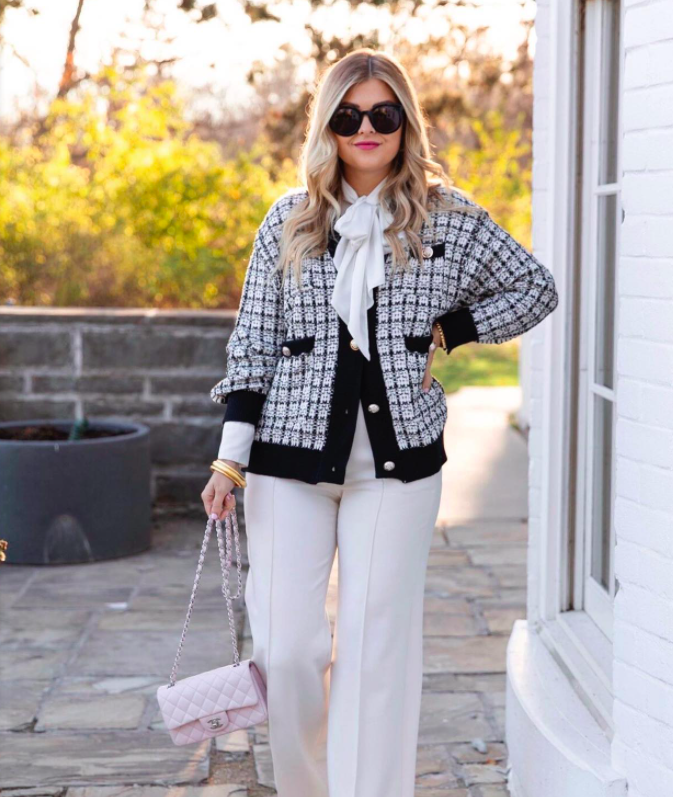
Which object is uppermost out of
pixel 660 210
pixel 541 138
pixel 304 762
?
pixel 541 138

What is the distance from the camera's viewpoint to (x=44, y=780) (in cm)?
309

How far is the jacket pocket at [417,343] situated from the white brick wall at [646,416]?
1.33 feet

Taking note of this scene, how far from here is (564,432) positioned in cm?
297

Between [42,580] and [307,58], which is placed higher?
[307,58]

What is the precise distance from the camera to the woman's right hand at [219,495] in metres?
2.54

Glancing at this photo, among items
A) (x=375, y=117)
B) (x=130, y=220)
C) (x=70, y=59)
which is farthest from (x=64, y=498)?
(x=70, y=59)

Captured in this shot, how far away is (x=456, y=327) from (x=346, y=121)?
50 centimetres

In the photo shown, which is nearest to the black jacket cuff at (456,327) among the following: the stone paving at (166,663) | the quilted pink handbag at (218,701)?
the quilted pink handbag at (218,701)

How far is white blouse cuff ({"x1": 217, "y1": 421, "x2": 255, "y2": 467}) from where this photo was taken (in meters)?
2.50

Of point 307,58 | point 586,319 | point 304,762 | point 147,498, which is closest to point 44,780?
point 304,762

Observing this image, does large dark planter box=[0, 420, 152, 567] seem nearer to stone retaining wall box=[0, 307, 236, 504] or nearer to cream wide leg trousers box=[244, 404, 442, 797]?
stone retaining wall box=[0, 307, 236, 504]

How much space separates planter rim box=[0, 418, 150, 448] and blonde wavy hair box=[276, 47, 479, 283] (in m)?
2.96

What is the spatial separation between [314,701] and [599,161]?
1399mm

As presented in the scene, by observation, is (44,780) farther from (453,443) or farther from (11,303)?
(453,443)
